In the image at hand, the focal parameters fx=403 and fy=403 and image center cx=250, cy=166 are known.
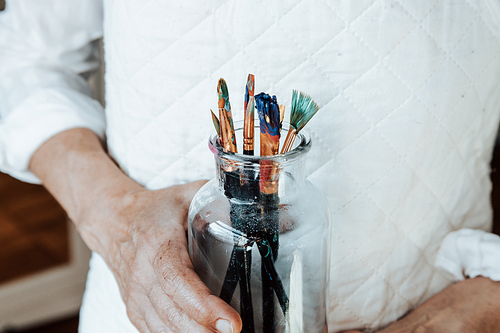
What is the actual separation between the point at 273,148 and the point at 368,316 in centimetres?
28

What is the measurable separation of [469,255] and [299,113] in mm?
282

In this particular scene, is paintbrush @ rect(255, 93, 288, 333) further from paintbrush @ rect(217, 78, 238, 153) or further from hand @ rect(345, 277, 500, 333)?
hand @ rect(345, 277, 500, 333)

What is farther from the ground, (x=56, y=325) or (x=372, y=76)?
(x=372, y=76)

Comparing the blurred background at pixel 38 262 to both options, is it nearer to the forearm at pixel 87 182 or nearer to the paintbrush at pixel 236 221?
the forearm at pixel 87 182

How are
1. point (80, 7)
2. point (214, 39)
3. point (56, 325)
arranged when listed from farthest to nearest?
point (56, 325) → point (80, 7) → point (214, 39)

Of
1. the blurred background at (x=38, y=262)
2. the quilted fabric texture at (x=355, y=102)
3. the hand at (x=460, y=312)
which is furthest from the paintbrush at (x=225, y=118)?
the blurred background at (x=38, y=262)

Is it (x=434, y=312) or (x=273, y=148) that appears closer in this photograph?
(x=273, y=148)

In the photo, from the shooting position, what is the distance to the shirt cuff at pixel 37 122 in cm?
51

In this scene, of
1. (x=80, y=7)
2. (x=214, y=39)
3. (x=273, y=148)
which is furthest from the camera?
(x=80, y=7)

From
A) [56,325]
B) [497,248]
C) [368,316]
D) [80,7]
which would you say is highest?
[80,7]

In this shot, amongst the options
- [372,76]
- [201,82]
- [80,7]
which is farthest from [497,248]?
[80,7]

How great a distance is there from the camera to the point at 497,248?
1.34ft

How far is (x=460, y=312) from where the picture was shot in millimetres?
418

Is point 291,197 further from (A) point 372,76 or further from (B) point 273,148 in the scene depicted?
(A) point 372,76
